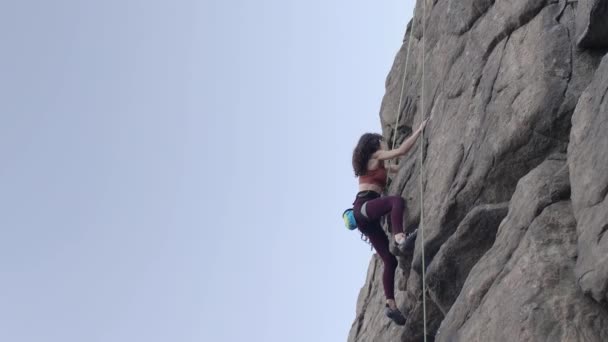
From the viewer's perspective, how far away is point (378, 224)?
41.0 feet

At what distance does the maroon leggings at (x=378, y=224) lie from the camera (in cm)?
1206

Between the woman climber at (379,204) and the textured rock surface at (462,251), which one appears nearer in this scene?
the textured rock surface at (462,251)

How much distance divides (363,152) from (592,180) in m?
5.05

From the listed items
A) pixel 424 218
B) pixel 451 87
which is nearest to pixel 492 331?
pixel 424 218

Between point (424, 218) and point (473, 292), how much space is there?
2140 mm

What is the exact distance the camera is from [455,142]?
11.2 meters

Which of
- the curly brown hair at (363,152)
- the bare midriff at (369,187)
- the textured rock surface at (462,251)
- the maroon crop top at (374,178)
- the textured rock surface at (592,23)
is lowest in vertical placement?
the textured rock surface at (462,251)

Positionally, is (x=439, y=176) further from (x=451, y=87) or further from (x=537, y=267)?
(x=537, y=267)

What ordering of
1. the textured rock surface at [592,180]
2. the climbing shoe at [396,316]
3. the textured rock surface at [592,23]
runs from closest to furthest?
1. the textured rock surface at [592,180]
2. the textured rock surface at [592,23]
3. the climbing shoe at [396,316]

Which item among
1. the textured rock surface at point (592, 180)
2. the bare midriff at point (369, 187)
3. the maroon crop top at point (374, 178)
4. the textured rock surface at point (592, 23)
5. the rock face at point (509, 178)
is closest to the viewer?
the textured rock surface at point (592, 180)

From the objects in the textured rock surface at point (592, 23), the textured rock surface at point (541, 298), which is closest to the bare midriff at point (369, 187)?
the textured rock surface at point (541, 298)

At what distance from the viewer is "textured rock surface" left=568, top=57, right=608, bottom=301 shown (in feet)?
25.3

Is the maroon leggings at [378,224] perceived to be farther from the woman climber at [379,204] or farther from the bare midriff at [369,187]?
the bare midriff at [369,187]

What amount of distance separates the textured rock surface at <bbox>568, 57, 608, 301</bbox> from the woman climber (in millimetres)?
3238
